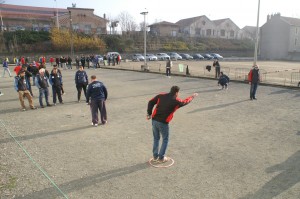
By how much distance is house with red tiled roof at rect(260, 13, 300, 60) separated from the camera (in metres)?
61.0

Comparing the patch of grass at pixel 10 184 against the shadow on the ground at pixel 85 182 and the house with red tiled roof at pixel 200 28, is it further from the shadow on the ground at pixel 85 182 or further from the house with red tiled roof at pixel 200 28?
the house with red tiled roof at pixel 200 28

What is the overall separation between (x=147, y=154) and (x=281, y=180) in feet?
10.1

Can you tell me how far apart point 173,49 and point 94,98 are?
193 feet

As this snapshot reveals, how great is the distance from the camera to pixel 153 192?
16.1ft

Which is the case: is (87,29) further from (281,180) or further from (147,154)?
(281,180)

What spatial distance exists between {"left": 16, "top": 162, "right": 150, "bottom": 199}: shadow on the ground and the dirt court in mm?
19

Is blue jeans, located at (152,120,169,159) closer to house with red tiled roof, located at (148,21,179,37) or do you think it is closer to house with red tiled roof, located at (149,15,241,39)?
house with red tiled roof, located at (149,15,241,39)

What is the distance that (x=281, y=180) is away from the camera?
5.29 m

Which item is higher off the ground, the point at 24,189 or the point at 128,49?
the point at 128,49

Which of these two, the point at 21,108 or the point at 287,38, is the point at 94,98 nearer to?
the point at 21,108

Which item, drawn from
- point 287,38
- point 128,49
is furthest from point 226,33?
point 128,49

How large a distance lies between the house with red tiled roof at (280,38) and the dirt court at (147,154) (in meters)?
57.5

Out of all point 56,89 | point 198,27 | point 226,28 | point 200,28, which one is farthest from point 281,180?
point 226,28

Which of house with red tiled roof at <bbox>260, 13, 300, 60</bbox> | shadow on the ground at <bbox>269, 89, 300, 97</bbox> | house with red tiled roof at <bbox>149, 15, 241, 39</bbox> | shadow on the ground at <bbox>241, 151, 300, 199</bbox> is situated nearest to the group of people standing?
shadow on the ground at <bbox>241, 151, 300, 199</bbox>
